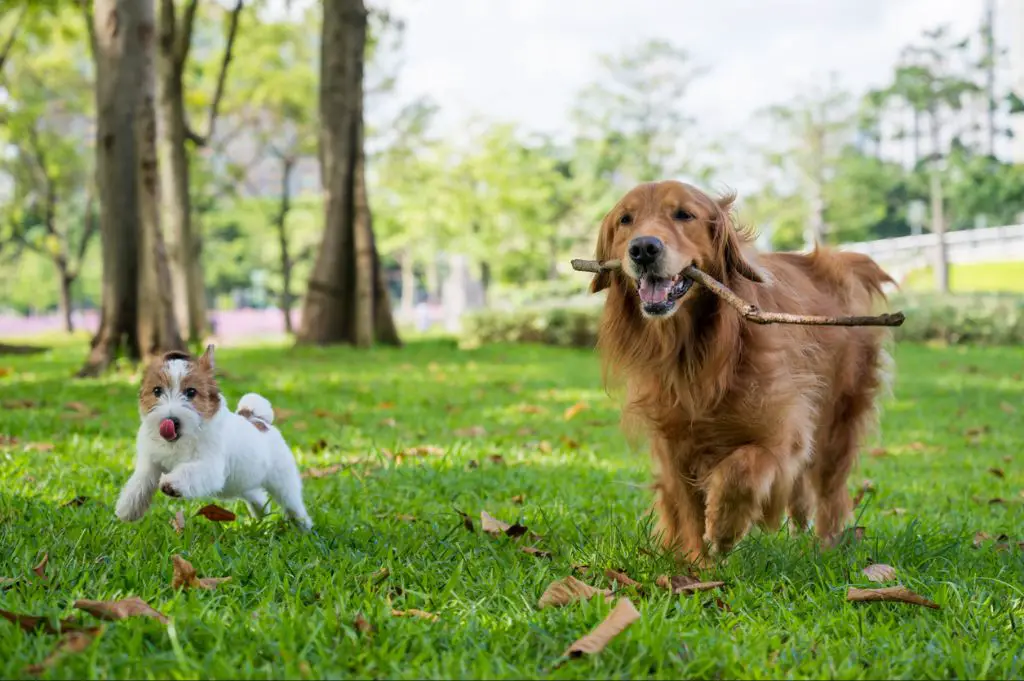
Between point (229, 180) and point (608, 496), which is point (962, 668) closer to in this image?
point (608, 496)

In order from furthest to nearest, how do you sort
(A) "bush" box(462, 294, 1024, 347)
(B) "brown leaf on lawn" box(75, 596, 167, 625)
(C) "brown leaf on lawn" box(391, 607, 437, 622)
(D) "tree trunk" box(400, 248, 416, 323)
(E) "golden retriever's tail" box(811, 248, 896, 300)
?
(D) "tree trunk" box(400, 248, 416, 323) < (A) "bush" box(462, 294, 1024, 347) < (E) "golden retriever's tail" box(811, 248, 896, 300) < (C) "brown leaf on lawn" box(391, 607, 437, 622) < (B) "brown leaf on lawn" box(75, 596, 167, 625)

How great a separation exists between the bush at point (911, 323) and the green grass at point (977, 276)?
16820 mm

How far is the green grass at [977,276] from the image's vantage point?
3653 centimetres

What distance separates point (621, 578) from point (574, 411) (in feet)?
18.7

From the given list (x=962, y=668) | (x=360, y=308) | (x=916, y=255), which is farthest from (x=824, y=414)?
(x=916, y=255)

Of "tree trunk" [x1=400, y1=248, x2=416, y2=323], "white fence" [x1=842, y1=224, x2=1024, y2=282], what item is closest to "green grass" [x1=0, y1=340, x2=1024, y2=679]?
"tree trunk" [x1=400, y1=248, x2=416, y2=323]

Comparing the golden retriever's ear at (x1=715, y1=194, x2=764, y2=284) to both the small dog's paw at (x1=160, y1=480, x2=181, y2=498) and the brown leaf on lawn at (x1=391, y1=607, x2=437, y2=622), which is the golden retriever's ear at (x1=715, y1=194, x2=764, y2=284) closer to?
the brown leaf on lawn at (x1=391, y1=607, x2=437, y2=622)

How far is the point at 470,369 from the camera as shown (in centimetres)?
1296

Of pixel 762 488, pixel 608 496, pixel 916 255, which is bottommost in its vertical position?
pixel 608 496

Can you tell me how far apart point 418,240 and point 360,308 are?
19011 millimetres

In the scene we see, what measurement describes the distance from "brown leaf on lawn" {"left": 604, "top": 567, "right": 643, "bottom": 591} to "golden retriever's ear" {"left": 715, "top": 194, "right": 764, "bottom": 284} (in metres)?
1.27

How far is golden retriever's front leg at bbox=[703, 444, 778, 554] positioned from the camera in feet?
11.1

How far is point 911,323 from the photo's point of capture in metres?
20.3

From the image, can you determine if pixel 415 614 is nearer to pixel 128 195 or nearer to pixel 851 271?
pixel 851 271
